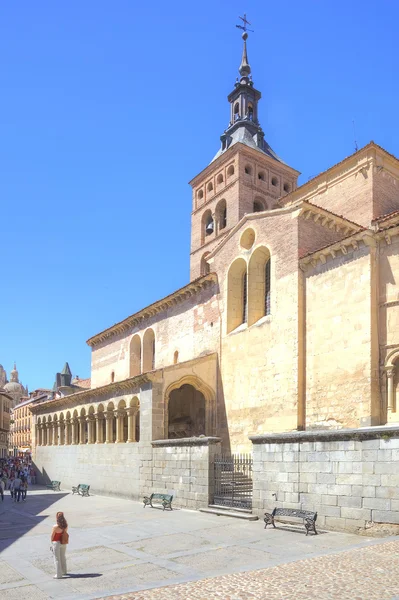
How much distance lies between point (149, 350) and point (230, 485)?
15152mm

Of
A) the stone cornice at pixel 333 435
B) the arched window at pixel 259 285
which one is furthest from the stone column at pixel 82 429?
the stone cornice at pixel 333 435

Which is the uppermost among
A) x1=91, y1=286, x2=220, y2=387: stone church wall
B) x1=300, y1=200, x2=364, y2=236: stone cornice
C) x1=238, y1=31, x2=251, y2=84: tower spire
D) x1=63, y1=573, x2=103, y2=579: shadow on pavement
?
x1=238, y1=31, x2=251, y2=84: tower spire

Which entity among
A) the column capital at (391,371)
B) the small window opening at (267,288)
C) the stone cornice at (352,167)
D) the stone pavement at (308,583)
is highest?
the stone cornice at (352,167)

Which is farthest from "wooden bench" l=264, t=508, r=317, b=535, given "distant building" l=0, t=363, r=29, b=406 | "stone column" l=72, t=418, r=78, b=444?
"distant building" l=0, t=363, r=29, b=406

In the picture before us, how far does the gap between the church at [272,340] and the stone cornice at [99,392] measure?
0.31 ft

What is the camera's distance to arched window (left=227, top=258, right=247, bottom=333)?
23125 millimetres

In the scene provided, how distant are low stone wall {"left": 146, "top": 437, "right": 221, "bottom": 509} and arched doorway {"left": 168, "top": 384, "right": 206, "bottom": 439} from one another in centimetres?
451

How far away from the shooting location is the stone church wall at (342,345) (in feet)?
54.2

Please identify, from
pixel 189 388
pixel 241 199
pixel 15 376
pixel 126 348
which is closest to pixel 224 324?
pixel 189 388

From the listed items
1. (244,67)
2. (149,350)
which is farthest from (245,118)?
(149,350)

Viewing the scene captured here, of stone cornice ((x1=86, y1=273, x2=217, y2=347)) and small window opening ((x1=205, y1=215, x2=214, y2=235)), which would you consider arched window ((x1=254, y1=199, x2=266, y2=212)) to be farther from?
stone cornice ((x1=86, y1=273, x2=217, y2=347))

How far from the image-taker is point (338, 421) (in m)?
17.1

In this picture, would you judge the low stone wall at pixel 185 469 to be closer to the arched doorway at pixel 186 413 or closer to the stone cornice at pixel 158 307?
the arched doorway at pixel 186 413

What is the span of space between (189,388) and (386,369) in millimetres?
12296
